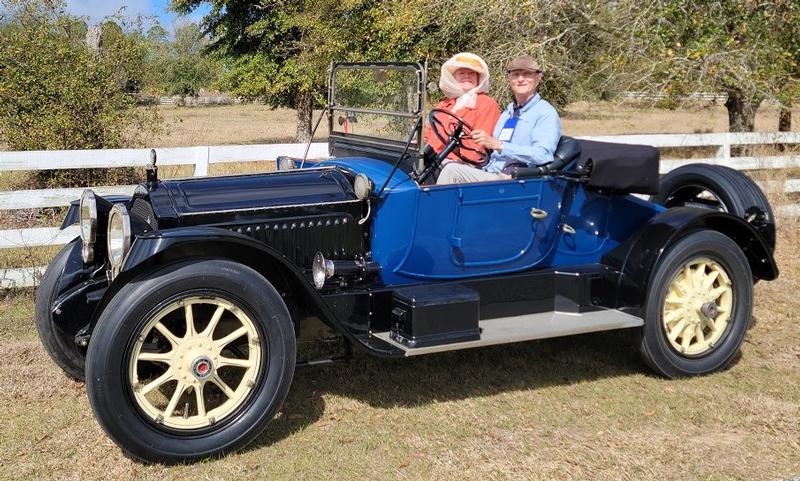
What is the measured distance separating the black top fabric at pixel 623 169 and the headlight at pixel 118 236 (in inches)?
98.5

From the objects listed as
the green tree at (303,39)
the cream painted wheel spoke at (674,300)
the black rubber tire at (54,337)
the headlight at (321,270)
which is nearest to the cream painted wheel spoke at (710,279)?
the cream painted wheel spoke at (674,300)

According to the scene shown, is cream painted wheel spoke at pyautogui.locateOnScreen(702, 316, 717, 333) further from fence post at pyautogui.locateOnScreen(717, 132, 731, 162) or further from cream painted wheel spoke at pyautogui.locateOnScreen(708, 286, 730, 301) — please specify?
fence post at pyautogui.locateOnScreen(717, 132, 731, 162)

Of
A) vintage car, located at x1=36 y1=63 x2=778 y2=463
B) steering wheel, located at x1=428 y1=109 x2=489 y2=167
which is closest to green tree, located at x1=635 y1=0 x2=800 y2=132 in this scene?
vintage car, located at x1=36 y1=63 x2=778 y2=463

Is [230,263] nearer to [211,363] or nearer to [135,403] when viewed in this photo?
[211,363]

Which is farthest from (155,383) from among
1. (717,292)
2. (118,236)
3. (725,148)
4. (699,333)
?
(725,148)

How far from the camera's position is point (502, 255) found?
4.41m

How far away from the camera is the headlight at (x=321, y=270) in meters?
3.86

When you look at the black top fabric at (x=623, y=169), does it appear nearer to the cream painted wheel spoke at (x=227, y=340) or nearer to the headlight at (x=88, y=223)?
the cream painted wheel spoke at (x=227, y=340)

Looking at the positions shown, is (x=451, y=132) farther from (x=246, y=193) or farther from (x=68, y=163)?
(x=68, y=163)

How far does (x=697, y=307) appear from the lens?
4.59m

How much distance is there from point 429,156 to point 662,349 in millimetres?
1750

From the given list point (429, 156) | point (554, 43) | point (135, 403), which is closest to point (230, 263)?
point (135, 403)

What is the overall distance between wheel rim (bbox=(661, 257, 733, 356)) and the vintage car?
0.04 feet

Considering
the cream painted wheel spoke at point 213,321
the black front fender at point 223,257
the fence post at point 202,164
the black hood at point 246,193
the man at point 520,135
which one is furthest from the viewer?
the fence post at point 202,164
